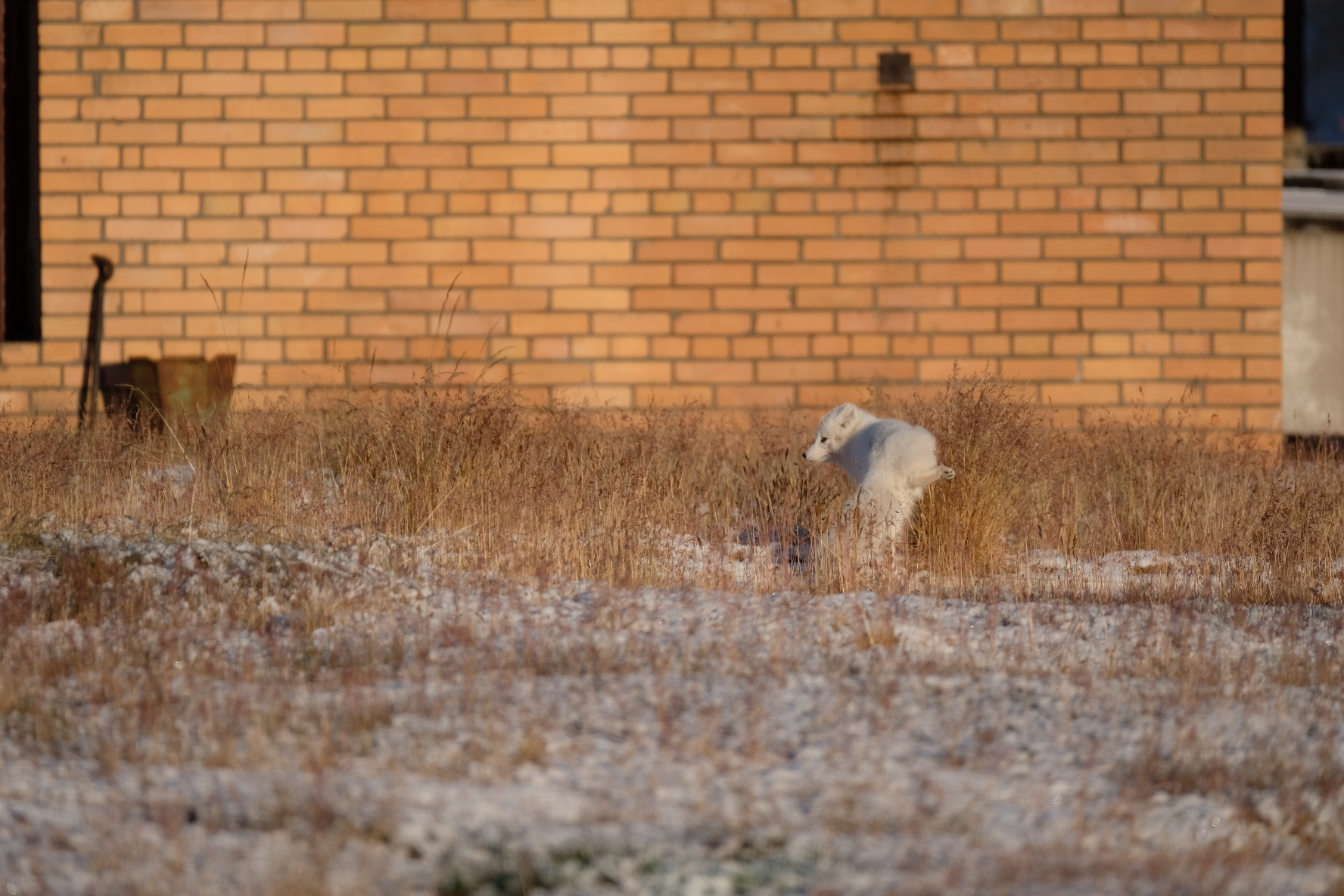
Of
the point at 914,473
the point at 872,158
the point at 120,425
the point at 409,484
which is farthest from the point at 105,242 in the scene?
the point at 914,473

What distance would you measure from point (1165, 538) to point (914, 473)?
124 centimetres

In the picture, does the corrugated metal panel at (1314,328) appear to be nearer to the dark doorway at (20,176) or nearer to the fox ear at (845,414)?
the fox ear at (845,414)

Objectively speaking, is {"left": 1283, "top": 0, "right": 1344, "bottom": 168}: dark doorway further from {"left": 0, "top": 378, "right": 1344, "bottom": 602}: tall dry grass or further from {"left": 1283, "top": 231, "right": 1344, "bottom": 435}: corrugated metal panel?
{"left": 0, "top": 378, "right": 1344, "bottom": 602}: tall dry grass

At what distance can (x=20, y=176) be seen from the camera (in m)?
8.26

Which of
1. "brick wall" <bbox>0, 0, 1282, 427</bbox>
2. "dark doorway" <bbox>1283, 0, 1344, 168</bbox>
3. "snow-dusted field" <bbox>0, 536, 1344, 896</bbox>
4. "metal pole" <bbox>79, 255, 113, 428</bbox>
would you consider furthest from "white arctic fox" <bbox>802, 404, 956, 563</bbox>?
"dark doorway" <bbox>1283, 0, 1344, 168</bbox>

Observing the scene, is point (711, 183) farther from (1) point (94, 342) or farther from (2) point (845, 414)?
(1) point (94, 342)

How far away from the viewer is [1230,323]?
7.58 metres

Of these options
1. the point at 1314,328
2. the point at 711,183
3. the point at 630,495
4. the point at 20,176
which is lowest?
the point at 630,495

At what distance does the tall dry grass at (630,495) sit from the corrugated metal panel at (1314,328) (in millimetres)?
1664

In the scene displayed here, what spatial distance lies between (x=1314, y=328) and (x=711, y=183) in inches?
146

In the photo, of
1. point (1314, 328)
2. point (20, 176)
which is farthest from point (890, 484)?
point (20, 176)

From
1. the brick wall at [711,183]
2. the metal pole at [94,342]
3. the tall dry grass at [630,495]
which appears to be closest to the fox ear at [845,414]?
the tall dry grass at [630,495]

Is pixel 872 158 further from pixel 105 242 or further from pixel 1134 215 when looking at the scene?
pixel 105 242

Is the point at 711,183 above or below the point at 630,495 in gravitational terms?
above
